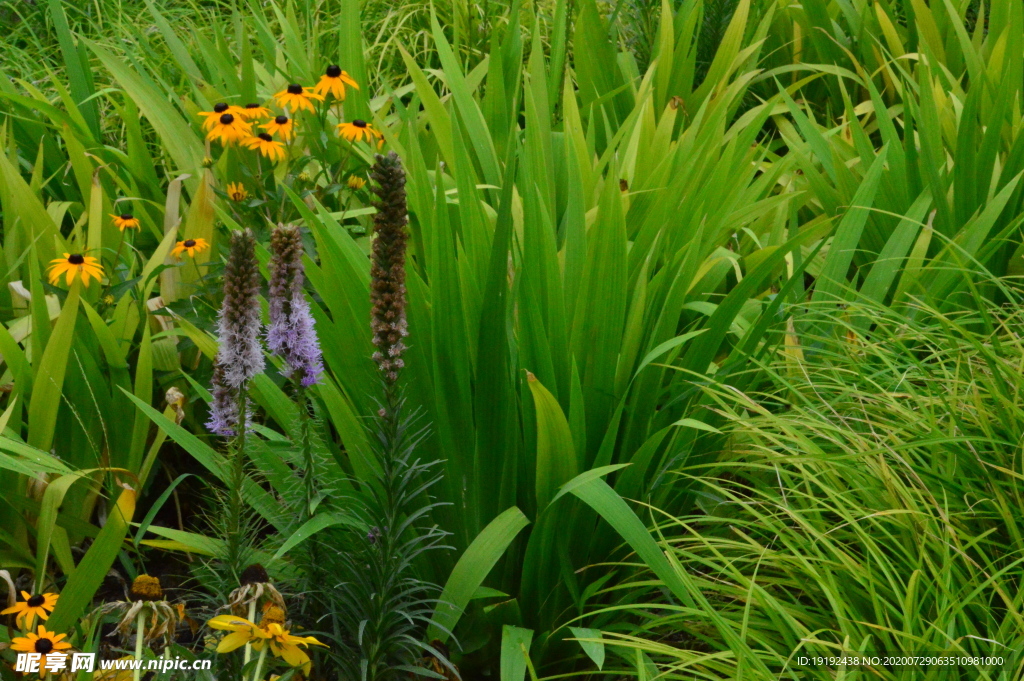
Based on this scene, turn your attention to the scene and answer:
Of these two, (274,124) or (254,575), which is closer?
(254,575)

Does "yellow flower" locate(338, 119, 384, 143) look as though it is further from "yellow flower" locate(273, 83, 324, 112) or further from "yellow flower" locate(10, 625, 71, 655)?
"yellow flower" locate(10, 625, 71, 655)

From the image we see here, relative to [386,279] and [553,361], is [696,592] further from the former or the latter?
[386,279]

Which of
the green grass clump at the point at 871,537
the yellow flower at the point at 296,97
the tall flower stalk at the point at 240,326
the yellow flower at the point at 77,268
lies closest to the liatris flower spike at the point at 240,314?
the tall flower stalk at the point at 240,326

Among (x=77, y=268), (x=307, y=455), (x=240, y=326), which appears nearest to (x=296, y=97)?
(x=77, y=268)

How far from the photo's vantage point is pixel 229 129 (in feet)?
7.41

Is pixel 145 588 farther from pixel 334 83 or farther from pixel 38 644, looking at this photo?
pixel 334 83

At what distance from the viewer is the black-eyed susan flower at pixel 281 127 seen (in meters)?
2.31

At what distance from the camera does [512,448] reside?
153 cm

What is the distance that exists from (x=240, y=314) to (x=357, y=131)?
134cm

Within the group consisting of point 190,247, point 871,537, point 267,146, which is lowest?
point 871,537

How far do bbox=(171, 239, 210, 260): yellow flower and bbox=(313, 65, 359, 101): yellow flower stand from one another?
52cm

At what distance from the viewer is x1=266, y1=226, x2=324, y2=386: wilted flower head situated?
3.92 ft

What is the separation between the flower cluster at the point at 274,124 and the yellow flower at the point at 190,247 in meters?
0.25

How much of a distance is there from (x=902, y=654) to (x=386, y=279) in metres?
0.86
